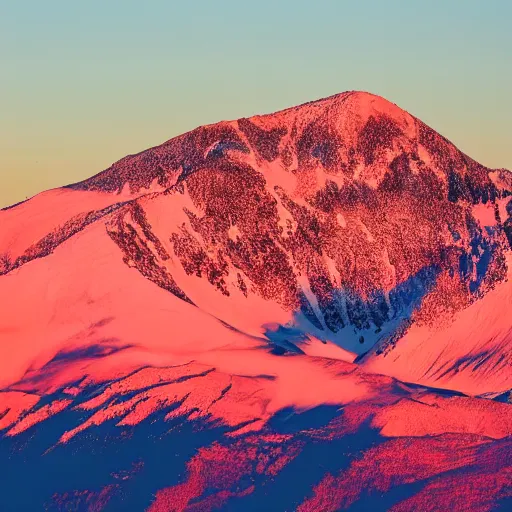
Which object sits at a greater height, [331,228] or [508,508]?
[331,228]

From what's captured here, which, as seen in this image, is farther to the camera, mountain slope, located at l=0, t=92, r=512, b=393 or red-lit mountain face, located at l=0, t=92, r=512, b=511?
mountain slope, located at l=0, t=92, r=512, b=393

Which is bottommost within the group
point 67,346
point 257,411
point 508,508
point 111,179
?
point 508,508

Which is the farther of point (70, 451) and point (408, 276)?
point (408, 276)

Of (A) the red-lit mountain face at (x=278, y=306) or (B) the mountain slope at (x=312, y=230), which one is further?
(B) the mountain slope at (x=312, y=230)

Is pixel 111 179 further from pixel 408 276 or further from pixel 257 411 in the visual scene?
pixel 257 411

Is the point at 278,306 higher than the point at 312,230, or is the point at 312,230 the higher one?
the point at 312,230

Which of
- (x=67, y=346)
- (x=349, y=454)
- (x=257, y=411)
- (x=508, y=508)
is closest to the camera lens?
(x=508, y=508)

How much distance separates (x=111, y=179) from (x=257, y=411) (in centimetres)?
2323

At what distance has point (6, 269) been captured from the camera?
76.2 metres

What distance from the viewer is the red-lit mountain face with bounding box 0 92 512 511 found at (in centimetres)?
5794

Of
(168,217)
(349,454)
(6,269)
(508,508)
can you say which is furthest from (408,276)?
(508,508)

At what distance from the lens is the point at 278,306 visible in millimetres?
76188

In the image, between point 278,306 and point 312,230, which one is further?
point 312,230

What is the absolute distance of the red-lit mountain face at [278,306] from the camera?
5794 cm
